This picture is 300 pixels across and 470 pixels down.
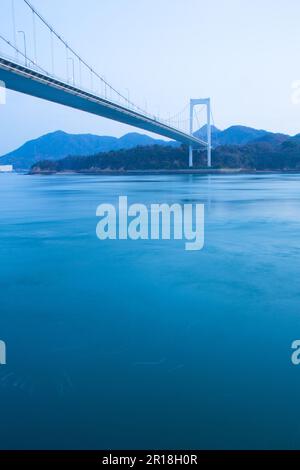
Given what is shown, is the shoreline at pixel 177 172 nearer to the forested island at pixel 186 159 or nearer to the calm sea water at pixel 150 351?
the forested island at pixel 186 159

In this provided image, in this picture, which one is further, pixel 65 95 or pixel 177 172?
pixel 177 172

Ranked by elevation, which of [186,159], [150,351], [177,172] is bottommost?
[150,351]

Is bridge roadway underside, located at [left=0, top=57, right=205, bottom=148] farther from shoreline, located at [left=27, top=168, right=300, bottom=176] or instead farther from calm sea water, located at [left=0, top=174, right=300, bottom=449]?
shoreline, located at [left=27, top=168, right=300, bottom=176]

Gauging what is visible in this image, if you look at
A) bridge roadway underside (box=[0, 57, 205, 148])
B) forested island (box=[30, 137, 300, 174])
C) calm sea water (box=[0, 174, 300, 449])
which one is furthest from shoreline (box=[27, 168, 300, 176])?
calm sea water (box=[0, 174, 300, 449])

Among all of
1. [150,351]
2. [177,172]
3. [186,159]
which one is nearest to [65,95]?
[150,351]

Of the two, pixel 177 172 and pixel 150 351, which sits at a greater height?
pixel 177 172

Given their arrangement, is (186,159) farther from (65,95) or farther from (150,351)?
(150,351)

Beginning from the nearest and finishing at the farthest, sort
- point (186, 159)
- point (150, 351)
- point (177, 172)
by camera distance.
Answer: point (150, 351) → point (177, 172) → point (186, 159)
